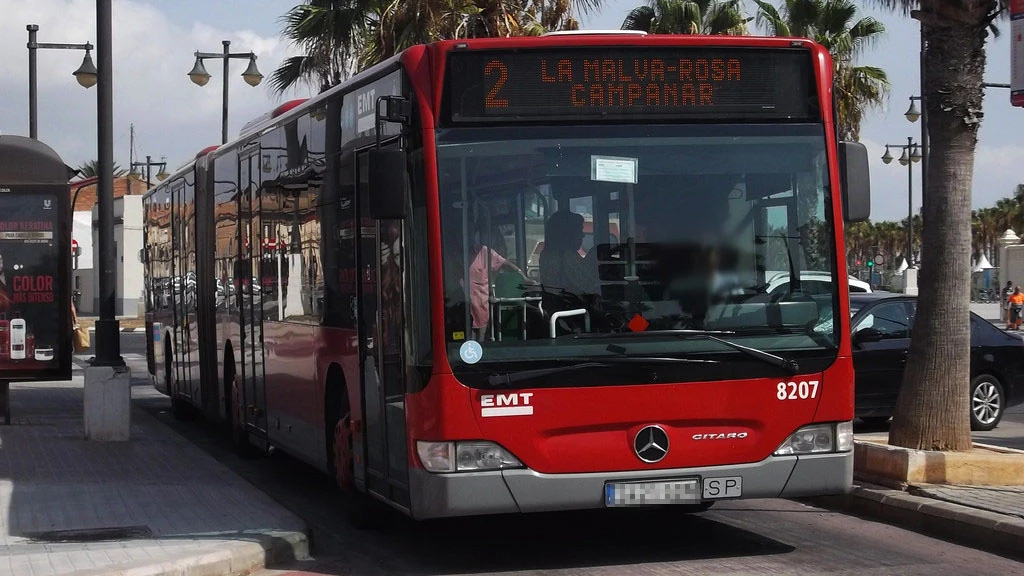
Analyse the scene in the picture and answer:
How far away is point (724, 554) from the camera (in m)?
8.77

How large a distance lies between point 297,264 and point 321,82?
38.6ft

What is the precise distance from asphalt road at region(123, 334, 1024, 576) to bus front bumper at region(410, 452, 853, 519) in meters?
0.50

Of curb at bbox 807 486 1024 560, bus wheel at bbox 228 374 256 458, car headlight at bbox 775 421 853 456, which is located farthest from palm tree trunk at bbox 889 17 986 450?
bus wheel at bbox 228 374 256 458

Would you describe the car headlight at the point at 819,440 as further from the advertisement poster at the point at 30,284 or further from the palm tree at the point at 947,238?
the advertisement poster at the point at 30,284

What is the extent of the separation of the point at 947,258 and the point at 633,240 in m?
3.95

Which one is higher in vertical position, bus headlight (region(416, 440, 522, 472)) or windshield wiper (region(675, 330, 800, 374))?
windshield wiper (region(675, 330, 800, 374))

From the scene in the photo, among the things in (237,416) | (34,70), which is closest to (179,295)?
(237,416)

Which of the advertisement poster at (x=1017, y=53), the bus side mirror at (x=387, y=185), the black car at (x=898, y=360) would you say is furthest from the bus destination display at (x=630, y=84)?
the black car at (x=898, y=360)

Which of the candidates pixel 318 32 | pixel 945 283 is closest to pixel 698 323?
pixel 945 283

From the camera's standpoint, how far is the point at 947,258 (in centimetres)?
1103

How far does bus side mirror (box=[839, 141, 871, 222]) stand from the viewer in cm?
848

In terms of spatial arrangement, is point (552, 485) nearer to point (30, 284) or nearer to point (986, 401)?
point (986, 401)

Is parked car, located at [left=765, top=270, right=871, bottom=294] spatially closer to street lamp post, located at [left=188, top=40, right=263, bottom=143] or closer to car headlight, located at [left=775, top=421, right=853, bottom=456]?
car headlight, located at [left=775, top=421, right=853, bottom=456]

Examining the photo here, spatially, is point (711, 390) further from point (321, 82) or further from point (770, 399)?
point (321, 82)
